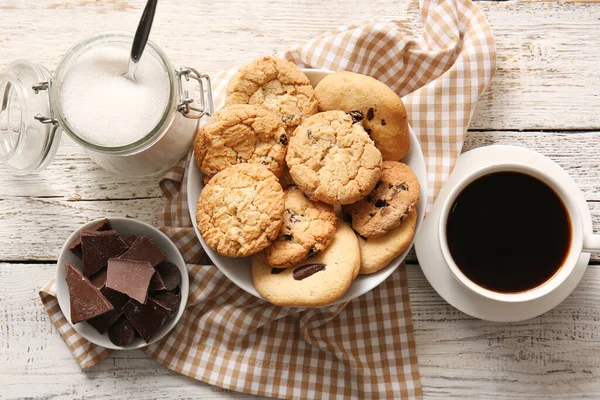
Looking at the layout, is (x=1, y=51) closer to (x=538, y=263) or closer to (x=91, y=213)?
(x=91, y=213)

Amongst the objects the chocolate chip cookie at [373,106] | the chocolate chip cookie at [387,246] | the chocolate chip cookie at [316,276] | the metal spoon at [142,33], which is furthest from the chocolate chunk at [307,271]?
the metal spoon at [142,33]

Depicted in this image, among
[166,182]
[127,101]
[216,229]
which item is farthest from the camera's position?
[166,182]

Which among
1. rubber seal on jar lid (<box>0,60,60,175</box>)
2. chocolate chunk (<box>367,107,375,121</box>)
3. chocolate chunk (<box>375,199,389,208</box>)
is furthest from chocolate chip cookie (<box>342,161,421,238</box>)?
rubber seal on jar lid (<box>0,60,60,175</box>)

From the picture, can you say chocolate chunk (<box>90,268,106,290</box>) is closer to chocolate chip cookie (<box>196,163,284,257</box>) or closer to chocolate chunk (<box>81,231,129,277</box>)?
chocolate chunk (<box>81,231,129,277</box>)

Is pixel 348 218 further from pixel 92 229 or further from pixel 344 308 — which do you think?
pixel 92 229

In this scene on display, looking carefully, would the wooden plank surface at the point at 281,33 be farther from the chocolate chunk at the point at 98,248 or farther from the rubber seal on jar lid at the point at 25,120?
the chocolate chunk at the point at 98,248

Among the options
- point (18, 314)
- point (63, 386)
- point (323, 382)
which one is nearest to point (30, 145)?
point (18, 314)
